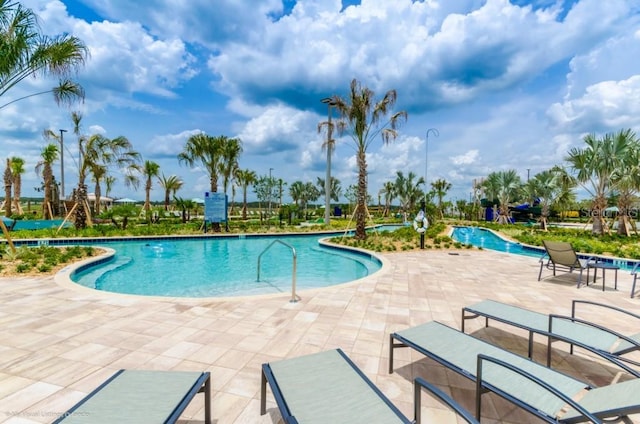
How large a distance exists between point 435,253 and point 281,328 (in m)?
8.99

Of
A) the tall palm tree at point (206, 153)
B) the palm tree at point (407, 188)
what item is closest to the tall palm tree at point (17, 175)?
the tall palm tree at point (206, 153)

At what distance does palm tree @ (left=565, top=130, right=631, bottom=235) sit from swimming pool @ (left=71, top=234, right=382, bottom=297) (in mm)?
13883

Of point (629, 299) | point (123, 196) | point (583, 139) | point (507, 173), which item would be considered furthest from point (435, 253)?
point (123, 196)

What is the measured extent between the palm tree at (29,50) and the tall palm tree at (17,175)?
92.8 feet

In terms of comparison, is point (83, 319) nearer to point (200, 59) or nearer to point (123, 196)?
point (200, 59)

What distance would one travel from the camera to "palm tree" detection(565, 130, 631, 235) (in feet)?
48.6

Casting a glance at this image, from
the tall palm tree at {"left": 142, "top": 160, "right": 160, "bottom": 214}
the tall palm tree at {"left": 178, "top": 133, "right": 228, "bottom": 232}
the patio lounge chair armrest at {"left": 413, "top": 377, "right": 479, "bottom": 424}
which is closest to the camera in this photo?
the patio lounge chair armrest at {"left": 413, "top": 377, "right": 479, "bottom": 424}

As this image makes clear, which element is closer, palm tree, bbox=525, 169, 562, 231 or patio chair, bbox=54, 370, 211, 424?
patio chair, bbox=54, 370, 211, 424

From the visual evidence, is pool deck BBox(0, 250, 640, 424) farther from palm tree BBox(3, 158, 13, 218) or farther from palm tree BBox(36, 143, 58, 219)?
palm tree BBox(3, 158, 13, 218)

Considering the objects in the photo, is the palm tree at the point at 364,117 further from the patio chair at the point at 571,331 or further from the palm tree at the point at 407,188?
the palm tree at the point at 407,188

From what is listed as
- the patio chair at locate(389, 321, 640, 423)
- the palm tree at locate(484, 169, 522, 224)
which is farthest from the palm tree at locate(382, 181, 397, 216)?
the patio chair at locate(389, 321, 640, 423)

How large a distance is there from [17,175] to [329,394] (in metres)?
39.3

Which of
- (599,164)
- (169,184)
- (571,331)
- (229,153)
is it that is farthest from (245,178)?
(571,331)

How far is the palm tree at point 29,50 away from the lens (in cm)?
765
